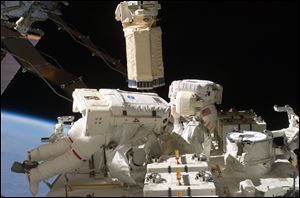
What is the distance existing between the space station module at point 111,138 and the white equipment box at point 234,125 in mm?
980

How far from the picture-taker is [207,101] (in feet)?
20.2

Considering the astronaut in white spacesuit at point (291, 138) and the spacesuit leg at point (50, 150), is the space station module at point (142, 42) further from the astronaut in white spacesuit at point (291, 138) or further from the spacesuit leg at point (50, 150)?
the astronaut in white spacesuit at point (291, 138)

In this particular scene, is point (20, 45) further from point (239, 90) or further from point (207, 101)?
point (239, 90)

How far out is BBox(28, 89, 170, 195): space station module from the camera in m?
5.20

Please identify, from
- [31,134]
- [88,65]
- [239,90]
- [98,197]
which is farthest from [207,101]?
[31,134]

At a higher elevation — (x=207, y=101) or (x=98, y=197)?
(x=207, y=101)

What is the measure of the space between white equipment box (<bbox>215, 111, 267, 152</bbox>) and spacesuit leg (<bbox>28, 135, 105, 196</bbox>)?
1635 millimetres

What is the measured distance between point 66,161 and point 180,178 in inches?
49.4

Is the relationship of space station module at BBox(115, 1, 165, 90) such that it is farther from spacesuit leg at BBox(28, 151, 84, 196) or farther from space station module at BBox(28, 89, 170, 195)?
spacesuit leg at BBox(28, 151, 84, 196)

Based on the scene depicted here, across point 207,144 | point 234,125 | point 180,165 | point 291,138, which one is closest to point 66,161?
point 180,165

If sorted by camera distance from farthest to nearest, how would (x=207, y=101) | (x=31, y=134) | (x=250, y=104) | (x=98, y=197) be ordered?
(x=31, y=134) < (x=250, y=104) < (x=207, y=101) < (x=98, y=197)

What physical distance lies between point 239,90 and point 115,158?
388 cm

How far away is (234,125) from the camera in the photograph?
6.15 meters

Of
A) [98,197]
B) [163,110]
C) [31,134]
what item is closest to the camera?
[98,197]
